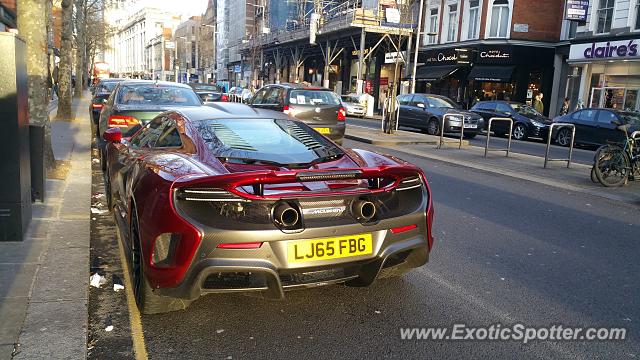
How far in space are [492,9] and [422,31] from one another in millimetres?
7209

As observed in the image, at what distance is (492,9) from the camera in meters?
32.0

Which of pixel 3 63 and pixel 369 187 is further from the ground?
pixel 3 63

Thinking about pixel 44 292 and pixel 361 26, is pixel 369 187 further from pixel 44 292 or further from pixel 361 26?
pixel 361 26

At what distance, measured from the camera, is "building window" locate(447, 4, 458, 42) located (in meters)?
34.9

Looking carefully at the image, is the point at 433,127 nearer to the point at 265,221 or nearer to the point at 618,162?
the point at 618,162

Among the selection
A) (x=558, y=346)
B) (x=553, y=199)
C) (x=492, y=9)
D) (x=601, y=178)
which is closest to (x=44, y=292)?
(x=558, y=346)

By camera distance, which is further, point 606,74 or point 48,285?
point 606,74

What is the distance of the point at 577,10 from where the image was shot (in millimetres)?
25312

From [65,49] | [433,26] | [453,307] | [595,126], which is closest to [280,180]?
[453,307]

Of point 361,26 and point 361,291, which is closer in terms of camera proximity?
point 361,291

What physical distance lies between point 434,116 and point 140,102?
43.4ft

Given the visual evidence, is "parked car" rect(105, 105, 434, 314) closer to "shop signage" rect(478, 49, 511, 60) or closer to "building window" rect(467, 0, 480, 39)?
"shop signage" rect(478, 49, 511, 60)

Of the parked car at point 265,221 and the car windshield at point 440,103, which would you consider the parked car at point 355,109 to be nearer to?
the car windshield at point 440,103

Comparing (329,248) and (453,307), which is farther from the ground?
(329,248)
